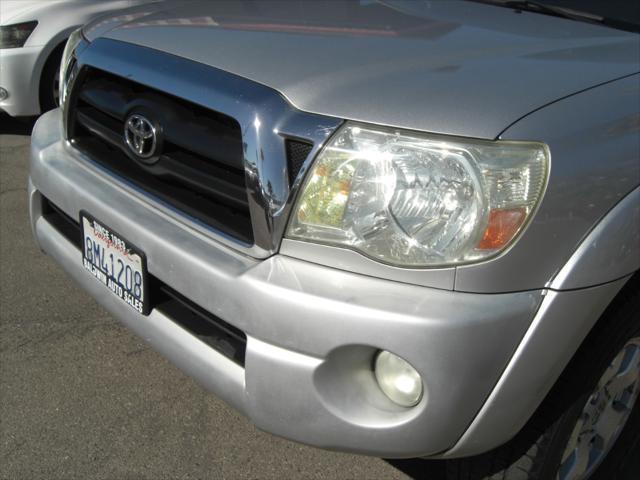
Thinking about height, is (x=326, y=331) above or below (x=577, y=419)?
above

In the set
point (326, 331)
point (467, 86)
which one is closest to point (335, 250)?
point (326, 331)

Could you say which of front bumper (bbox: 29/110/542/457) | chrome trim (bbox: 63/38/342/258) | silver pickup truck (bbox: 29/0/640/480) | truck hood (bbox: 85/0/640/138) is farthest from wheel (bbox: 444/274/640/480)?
chrome trim (bbox: 63/38/342/258)

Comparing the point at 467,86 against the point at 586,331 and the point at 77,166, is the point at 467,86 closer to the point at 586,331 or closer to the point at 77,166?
the point at 586,331

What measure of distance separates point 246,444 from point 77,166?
1029 millimetres

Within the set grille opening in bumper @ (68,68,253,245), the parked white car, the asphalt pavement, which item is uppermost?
grille opening in bumper @ (68,68,253,245)

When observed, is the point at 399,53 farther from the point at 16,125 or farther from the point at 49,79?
the point at 16,125

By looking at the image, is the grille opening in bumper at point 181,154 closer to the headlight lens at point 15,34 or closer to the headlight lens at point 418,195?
the headlight lens at point 418,195

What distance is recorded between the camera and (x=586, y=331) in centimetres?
172

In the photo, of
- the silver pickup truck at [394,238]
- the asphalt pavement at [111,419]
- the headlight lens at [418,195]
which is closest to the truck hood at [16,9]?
the asphalt pavement at [111,419]

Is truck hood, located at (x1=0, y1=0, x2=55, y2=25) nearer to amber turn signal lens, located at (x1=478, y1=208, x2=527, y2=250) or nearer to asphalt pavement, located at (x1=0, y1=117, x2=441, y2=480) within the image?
asphalt pavement, located at (x1=0, y1=117, x2=441, y2=480)

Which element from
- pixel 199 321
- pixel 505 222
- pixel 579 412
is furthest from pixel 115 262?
pixel 579 412

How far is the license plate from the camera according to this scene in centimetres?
204

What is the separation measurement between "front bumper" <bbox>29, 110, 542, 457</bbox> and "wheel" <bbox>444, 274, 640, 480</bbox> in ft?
0.89

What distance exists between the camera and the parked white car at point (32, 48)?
492 cm
